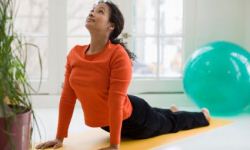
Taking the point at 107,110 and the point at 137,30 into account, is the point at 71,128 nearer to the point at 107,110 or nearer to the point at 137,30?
the point at 107,110

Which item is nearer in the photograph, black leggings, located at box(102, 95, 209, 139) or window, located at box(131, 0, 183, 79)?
black leggings, located at box(102, 95, 209, 139)

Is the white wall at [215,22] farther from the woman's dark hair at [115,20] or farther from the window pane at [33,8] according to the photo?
the woman's dark hair at [115,20]

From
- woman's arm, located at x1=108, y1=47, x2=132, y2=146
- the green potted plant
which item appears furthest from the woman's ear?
the green potted plant

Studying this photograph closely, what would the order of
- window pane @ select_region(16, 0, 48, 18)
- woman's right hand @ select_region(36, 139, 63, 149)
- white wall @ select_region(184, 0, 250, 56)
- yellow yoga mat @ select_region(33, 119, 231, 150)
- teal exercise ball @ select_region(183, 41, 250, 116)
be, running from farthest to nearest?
white wall @ select_region(184, 0, 250, 56) → window pane @ select_region(16, 0, 48, 18) → teal exercise ball @ select_region(183, 41, 250, 116) → yellow yoga mat @ select_region(33, 119, 231, 150) → woman's right hand @ select_region(36, 139, 63, 149)

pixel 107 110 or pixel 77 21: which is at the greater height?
pixel 77 21

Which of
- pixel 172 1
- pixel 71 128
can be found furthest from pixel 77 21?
pixel 71 128

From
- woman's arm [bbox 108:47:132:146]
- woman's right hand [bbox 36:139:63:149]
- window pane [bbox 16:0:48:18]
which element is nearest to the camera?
woman's arm [bbox 108:47:132:146]

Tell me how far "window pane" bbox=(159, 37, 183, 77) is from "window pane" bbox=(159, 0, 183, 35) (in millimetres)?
77

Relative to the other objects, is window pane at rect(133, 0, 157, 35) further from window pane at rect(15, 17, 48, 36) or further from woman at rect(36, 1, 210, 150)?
woman at rect(36, 1, 210, 150)

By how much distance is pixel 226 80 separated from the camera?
3213 mm

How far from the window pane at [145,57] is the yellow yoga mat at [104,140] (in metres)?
1.09

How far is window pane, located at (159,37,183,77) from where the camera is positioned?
388 centimetres

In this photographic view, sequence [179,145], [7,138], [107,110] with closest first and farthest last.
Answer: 1. [7,138]
2. [107,110]
3. [179,145]

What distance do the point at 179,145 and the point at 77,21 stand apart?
5.36ft
